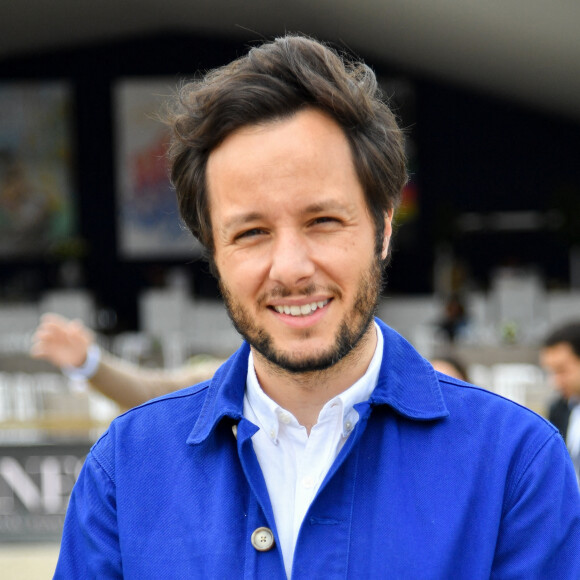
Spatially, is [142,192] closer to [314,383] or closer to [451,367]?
[451,367]

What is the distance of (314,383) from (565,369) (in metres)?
3.08

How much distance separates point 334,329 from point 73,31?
1411 centimetres

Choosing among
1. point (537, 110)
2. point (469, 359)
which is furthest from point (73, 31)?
point (469, 359)

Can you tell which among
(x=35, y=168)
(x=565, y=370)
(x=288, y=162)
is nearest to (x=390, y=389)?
(x=288, y=162)

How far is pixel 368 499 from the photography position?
3.76 feet

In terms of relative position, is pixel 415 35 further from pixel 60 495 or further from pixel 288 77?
pixel 288 77

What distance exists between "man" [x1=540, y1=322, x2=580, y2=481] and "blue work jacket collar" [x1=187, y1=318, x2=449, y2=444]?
275cm

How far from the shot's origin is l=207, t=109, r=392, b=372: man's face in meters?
1.16

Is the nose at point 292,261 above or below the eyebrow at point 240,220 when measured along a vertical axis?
below

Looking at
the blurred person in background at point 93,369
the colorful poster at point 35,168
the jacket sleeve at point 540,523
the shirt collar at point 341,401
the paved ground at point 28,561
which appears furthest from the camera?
the colorful poster at point 35,168

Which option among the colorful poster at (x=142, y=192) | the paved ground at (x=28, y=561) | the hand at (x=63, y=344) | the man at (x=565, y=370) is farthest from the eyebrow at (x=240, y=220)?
the colorful poster at (x=142, y=192)

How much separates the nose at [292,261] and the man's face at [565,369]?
313cm

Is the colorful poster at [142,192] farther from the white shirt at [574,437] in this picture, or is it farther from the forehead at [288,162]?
the forehead at [288,162]

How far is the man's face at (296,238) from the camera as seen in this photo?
1.16 m
